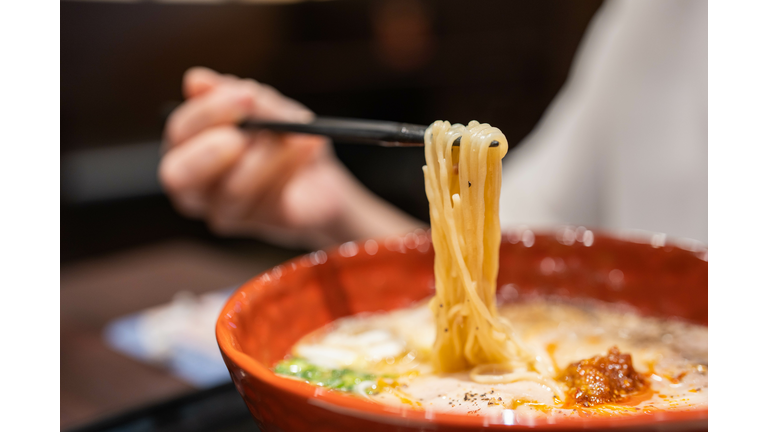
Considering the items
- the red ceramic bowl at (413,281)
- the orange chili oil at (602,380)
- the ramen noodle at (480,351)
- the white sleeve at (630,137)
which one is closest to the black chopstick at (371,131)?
the ramen noodle at (480,351)

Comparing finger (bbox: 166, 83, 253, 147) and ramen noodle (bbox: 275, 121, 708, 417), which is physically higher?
finger (bbox: 166, 83, 253, 147)

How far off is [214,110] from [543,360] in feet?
3.61

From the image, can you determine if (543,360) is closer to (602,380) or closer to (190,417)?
(602,380)

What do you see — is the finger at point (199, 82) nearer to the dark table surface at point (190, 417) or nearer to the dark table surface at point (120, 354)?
the dark table surface at point (120, 354)

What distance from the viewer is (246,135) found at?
156 cm

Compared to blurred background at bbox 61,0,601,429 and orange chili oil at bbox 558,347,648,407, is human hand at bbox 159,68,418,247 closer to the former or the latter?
blurred background at bbox 61,0,601,429

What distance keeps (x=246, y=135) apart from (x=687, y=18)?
1840 millimetres

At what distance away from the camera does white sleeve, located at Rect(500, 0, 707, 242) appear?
7.14 feet

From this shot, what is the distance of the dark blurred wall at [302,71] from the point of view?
13.7ft

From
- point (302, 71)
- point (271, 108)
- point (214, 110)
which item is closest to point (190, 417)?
point (214, 110)

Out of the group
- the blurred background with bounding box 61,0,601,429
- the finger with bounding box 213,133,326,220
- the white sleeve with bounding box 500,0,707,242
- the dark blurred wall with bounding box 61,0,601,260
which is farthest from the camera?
the dark blurred wall with bounding box 61,0,601,260

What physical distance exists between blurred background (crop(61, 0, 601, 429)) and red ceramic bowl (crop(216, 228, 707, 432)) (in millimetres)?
299

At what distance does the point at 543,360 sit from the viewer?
0.94 m

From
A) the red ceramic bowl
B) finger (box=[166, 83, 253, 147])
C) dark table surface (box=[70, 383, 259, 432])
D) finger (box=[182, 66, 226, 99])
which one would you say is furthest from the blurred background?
finger (box=[182, 66, 226, 99])
